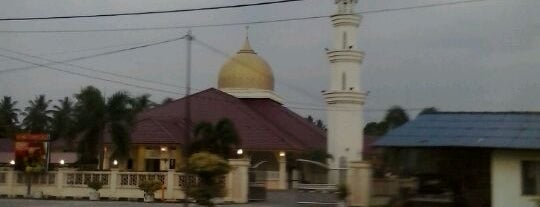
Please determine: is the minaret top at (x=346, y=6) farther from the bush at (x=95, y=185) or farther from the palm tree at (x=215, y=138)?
the bush at (x=95, y=185)

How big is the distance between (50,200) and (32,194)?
68.4 inches

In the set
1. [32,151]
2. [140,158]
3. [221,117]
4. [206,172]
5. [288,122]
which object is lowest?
[206,172]

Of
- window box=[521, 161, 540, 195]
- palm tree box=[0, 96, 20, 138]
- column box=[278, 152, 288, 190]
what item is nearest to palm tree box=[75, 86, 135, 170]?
column box=[278, 152, 288, 190]

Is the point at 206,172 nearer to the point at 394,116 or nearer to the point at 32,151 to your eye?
the point at 32,151

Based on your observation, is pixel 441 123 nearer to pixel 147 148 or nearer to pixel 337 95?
pixel 337 95

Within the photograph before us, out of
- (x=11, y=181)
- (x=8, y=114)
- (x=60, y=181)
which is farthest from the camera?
(x=8, y=114)

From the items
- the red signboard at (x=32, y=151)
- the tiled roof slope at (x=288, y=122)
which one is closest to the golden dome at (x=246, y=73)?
the tiled roof slope at (x=288, y=122)

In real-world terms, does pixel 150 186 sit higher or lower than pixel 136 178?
lower

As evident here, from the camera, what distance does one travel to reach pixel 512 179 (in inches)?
854

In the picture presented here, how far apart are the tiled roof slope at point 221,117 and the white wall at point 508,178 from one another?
2102cm

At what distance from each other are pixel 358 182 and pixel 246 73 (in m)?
25.6

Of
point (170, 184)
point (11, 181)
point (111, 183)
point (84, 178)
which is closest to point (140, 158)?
point (11, 181)

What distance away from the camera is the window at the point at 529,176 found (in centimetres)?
2162

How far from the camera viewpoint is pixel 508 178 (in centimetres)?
2175
